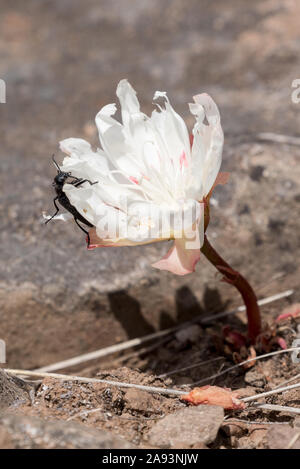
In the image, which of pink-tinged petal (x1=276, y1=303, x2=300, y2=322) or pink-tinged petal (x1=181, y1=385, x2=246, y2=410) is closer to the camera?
pink-tinged petal (x1=181, y1=385, x2=246, y2=410)

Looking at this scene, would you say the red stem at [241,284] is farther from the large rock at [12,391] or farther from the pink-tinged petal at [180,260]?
the large rock at [12,391]

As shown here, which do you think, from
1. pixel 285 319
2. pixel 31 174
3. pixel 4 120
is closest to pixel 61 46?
pixel 4 120

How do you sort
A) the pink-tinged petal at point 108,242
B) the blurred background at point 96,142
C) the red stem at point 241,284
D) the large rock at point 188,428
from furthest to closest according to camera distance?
the blurred background at point 96,142
the red stem at point 241,284
the pink-tinged petal at point 108,242
the large rock at point 188,428

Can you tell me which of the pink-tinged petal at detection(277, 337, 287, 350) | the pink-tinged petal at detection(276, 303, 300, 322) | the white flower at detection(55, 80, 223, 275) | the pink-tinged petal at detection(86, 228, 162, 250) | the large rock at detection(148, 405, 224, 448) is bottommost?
the large rock at detection(148, 405, 224, 448)

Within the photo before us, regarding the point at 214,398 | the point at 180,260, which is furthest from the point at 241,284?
the point at 214,398

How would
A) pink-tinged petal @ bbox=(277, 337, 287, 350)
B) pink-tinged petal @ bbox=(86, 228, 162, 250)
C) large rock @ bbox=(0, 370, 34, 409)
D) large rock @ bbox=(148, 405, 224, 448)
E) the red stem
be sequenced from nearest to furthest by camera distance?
large rock @ bbox=(148, 405, 224, 448) < large rock @ bbox=(0, 370, 34, 409) < pink-tinged petal @ bbox=(86, 228, 162, 250) < the red stem < pink-tinged petal @ bbox=(277, 337, 287, 350)

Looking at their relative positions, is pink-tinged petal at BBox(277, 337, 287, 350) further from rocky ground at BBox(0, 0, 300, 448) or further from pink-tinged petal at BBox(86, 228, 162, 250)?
pink-tinged petal at BBox(86, 228, 162, 250)

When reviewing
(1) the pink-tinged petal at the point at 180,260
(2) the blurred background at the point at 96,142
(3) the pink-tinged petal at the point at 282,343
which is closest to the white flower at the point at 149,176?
(1) the pink-tinged petal at the point at 180,260

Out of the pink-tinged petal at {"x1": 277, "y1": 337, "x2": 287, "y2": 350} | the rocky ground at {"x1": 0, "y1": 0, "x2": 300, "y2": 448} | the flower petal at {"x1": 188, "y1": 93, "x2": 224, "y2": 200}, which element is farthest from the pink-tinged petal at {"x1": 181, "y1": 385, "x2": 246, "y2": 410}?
the flower petal at {"x1": 188, "y1": 93, "x2": 224, "y2": 200}
